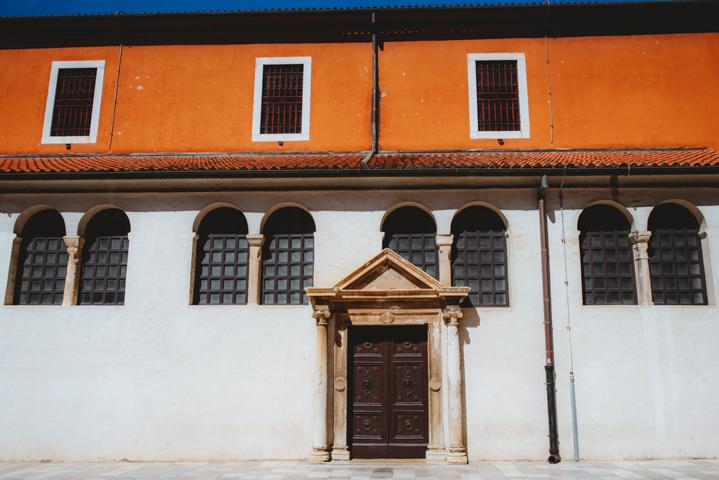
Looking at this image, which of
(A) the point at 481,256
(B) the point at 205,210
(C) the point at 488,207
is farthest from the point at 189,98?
(A) the point at 481,256

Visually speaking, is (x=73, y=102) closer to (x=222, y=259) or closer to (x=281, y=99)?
(x=281, y=99)

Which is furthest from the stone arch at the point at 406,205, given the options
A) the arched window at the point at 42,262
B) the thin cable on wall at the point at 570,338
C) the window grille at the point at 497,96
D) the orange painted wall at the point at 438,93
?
the arched window at the point at 42,262

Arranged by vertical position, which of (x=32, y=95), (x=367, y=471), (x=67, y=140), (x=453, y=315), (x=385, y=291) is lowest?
(x=367, y=471)

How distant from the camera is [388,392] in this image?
32.4 feet

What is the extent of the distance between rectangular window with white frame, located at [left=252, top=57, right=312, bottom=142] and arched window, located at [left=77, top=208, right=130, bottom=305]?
133 inches

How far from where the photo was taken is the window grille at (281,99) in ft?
41.0

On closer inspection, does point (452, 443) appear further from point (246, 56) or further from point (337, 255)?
point (246, 56)

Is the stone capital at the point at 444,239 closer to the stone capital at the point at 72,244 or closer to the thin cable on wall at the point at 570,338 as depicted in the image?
the thin cable on wall at the point at 570,338

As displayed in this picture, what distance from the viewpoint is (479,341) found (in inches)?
388

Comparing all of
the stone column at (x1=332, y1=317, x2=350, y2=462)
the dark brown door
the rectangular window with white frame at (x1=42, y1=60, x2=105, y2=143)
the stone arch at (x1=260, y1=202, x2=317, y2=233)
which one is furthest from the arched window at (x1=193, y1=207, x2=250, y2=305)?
the rectangular window with white frame at (x1=42, y1=60, x2=105, y2=143)

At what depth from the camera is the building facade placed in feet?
31.6

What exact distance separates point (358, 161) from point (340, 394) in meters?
4.33

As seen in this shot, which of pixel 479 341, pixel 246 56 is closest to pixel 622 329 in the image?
pixel 479 341

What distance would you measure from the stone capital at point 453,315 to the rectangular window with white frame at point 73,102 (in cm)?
858
